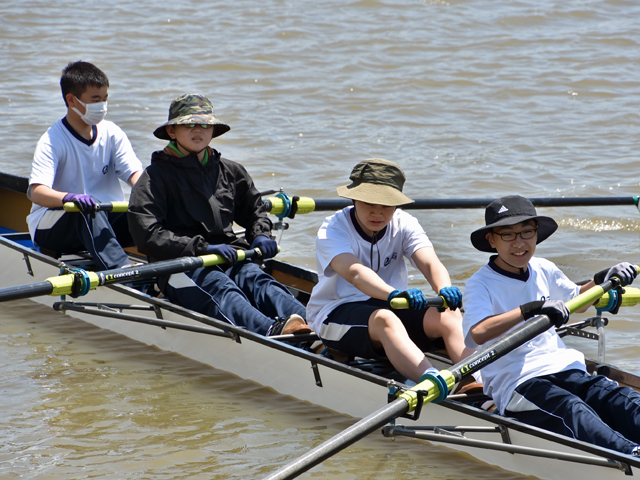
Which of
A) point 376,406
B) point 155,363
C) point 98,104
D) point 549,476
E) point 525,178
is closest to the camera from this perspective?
point 549,476

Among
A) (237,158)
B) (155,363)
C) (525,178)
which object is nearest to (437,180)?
(525,178)

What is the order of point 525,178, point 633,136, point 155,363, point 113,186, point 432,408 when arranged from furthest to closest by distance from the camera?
point 633,136, point 525,178, point 113,186, point 155,363, point 432,408

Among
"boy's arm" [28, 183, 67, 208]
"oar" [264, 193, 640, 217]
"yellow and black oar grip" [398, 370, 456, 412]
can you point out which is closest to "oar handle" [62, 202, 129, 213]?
"boy's arm" [28, 183, 67, 208]

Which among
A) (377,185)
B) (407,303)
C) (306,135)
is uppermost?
(306,135)

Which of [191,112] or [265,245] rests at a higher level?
[191,112]

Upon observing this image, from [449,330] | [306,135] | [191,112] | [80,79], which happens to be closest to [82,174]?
[80,79]

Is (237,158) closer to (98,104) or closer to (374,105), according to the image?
(374,105)

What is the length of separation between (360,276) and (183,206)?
68.4 inches

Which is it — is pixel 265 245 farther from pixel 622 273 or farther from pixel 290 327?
pixel 622 273

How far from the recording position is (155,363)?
564 cm

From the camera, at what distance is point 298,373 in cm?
484

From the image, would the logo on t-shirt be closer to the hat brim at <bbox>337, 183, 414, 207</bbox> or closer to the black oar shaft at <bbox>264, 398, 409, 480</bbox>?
the hat brim at <bbox>337, 183, 414, 207</bbox>

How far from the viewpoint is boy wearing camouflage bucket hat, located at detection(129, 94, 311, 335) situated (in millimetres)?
5312

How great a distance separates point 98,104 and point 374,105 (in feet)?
25.8
